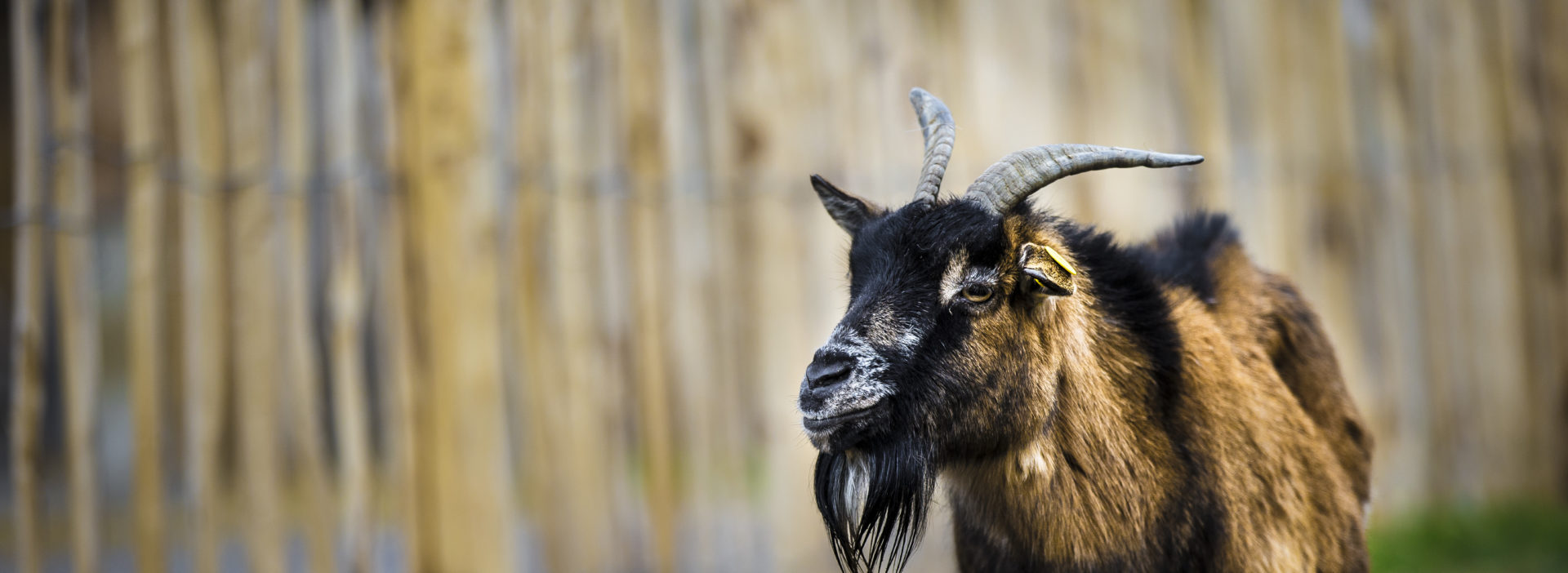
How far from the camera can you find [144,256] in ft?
12.4

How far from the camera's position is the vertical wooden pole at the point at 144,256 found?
148 inches

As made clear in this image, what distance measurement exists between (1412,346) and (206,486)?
6.44 metres

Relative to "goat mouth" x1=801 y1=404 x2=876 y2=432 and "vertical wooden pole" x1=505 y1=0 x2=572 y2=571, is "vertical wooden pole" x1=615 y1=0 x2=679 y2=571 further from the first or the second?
"goat mouth" x1=801 y1=404 x2=876 y2=432

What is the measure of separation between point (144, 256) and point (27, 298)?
37 cm

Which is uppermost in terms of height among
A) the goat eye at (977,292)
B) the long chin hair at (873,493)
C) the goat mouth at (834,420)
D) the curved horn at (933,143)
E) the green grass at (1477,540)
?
the curved horn at (933,143)

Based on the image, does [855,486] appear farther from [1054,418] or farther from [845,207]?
[845,207]

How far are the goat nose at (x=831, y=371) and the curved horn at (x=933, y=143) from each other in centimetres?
55

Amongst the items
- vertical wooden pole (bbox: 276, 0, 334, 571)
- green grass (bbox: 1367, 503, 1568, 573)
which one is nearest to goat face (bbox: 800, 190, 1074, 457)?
vertical wooden pole (bbox: 276, 0, 334, 571)

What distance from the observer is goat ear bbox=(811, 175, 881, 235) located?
315 centimetres

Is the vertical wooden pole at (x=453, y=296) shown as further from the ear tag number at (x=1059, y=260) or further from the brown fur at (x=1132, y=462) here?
the ear tag number at (x=1059, y=260)

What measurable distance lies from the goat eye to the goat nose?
39cm

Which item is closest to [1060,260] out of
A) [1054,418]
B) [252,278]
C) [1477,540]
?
[1054,418]

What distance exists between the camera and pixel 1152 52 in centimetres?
597

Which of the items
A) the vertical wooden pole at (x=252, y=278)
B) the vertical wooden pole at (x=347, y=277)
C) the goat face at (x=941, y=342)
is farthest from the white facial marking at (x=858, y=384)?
the vertical wooden pole at (x=252, y=278)
